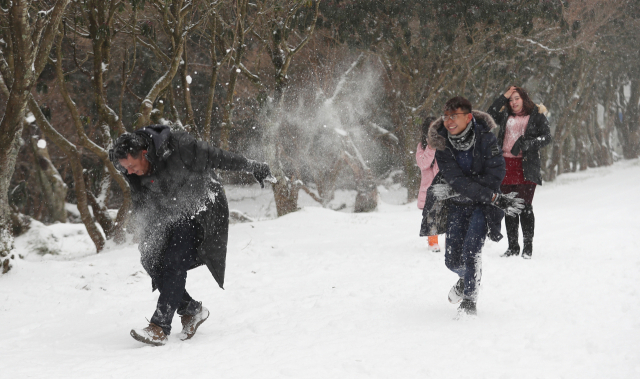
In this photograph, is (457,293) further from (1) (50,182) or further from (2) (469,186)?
(1) (50,182)

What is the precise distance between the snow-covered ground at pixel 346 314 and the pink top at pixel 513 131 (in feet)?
4.06

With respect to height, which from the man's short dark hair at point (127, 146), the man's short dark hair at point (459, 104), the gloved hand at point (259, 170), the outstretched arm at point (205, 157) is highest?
the man's short dark hair at point (459, 104)

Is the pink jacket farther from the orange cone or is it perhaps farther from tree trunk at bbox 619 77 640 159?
tree trunk at bbox 619 77 640 159

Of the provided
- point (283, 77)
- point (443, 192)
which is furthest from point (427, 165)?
point (283, 77)

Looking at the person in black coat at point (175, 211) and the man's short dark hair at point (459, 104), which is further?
the man's short dark hair at point (459, 104)

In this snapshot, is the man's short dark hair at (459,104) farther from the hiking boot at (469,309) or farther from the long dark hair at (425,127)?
the long dark hair at (425,127)

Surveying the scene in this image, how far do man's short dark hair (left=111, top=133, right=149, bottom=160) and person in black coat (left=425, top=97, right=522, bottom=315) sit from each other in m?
2.08

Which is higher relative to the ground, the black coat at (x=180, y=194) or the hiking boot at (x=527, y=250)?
the black coat at (x=180, y=194)

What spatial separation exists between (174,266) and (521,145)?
4.07 m

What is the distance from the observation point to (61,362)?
11.1ft

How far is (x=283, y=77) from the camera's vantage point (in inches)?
471

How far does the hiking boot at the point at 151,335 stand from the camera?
374 centimetres

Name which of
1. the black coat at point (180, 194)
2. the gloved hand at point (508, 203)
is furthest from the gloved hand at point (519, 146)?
the black coat at point (180, 194)

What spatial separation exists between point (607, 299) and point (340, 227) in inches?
233
